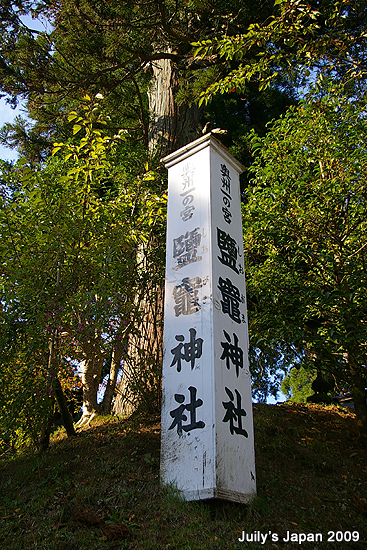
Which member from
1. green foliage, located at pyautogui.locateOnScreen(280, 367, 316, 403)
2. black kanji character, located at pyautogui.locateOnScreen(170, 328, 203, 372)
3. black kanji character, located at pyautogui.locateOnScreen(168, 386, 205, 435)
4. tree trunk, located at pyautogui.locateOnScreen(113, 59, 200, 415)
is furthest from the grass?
green foliage, located at pyautogui.locateOnScreen(280, 367, 316, 403)

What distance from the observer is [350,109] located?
14.8ft

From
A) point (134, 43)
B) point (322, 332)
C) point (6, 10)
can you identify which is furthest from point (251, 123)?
point (322, 332)

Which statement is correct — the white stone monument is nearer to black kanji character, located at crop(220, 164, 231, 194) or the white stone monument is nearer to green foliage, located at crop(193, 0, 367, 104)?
black kanji character, located at crop(220, 164, 231, 194)

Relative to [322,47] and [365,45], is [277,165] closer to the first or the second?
[322,47]

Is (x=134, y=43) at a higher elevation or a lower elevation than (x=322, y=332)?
higher

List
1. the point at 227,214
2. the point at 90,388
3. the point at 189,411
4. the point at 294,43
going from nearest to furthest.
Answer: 1. the point at 189,411
2. the point at 227,214
3. the point at 294,43
4. the point at 90,388

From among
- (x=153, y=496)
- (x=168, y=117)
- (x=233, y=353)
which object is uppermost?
(x=168, y=117)

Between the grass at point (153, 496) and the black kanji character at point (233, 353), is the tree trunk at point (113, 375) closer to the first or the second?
the grass at point (153, 496)

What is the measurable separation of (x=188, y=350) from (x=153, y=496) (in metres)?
0.97

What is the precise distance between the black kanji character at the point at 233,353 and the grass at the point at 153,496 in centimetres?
86

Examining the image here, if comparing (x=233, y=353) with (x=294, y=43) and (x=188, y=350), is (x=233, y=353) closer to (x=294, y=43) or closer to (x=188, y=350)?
(x=188, y=350)

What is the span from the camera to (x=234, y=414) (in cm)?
277

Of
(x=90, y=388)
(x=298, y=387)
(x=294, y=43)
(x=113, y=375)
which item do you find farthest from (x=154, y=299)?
(x=298, y=387)

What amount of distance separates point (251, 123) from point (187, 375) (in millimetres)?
7621
